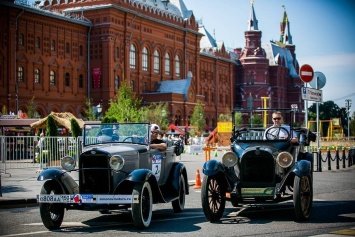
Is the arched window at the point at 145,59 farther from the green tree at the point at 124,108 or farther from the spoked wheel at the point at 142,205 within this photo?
the spoked wheel at the point at 142,205

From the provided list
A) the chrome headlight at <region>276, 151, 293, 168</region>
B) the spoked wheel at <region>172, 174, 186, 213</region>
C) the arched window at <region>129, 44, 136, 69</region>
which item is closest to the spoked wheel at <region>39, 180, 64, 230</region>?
the spoked wheel at <region>172, 174, 186, 213</region>

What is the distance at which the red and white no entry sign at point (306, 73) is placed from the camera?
20.3 meters

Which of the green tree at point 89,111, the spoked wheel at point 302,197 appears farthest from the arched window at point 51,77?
the spoked wheel at point 302,197

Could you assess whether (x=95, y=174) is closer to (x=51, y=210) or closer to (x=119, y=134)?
(x=51, y=210)

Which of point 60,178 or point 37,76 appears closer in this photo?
point 60,178

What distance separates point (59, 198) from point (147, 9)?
65.0 meters

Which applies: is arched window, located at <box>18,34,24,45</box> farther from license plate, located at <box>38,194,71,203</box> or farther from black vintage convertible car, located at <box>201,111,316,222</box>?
license plate, located at <box>38,194,71,203</box>

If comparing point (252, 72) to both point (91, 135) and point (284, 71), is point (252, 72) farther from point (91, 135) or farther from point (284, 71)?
point (91, 135)

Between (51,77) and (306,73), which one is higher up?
(51,77)

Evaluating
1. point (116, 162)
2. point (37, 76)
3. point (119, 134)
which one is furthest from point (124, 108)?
Answer: point (116, 162)

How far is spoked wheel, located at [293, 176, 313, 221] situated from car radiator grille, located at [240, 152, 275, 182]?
55cm

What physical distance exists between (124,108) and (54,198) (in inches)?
1997

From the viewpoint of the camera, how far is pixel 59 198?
422 inches

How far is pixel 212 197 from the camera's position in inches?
457
